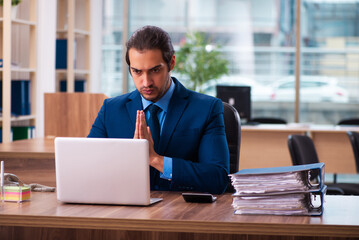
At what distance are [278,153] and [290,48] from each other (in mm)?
1928

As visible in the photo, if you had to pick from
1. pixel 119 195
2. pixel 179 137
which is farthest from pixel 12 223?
pixel 179 137

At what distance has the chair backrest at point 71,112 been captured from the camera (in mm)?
4398

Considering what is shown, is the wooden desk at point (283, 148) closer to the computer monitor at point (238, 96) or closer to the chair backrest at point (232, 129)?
the computer monitor at point (238, 96)

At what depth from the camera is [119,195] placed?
Answer: 1.87 m

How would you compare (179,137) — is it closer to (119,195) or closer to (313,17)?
(119,195)

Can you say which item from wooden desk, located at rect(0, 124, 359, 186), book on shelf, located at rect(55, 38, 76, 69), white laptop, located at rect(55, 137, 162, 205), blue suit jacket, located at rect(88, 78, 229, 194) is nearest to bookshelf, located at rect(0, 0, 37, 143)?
book on shelf, located at rect(55, 38, 76, 69)

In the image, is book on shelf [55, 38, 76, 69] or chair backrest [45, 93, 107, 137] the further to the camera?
book on shelf [55, 38, 76, 69]

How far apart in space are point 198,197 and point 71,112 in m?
2.63

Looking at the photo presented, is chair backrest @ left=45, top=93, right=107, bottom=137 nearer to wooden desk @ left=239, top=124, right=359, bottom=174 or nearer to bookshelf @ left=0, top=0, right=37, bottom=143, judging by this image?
bookshelf @ left=0, top=0, right=37, bottom=143

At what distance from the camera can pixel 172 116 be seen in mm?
2396

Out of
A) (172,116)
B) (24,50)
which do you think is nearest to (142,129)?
(172,116)

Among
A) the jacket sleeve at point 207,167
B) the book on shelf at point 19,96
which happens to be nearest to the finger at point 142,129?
the jacket sleeve at point 207,167

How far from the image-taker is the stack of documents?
1774 mm

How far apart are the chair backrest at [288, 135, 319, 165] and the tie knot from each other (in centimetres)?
188
